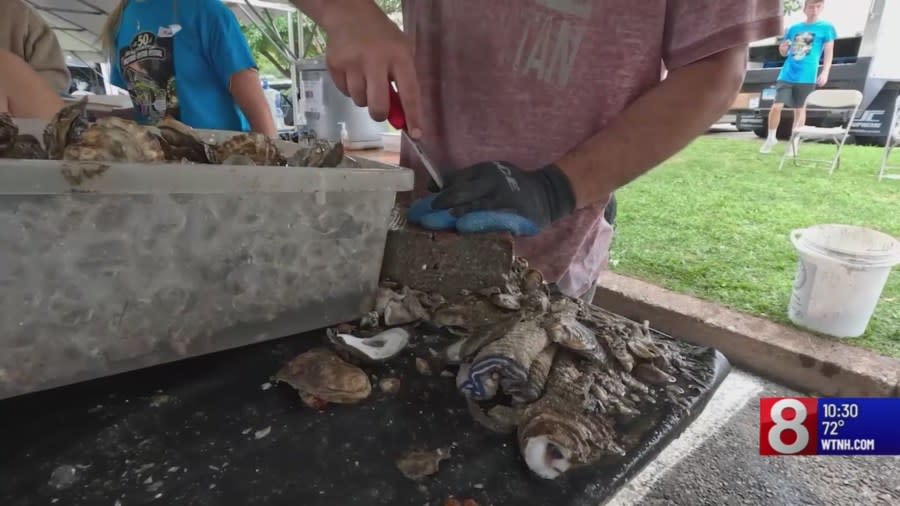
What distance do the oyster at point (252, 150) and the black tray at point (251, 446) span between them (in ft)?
0.85

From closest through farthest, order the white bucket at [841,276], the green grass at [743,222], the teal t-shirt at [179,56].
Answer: the teal t-shirt at [179,56] → the white bucket at [841,276] → the green grass at [743,222]

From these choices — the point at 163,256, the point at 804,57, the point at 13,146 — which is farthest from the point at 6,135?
the point at 804,57

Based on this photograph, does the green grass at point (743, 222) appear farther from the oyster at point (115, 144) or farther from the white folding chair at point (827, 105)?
the oyster at point (115, 144)

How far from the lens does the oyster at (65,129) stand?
1.89ft

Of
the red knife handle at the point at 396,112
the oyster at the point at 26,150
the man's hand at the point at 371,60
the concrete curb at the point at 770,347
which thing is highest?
the man's hand at the point at 371,60

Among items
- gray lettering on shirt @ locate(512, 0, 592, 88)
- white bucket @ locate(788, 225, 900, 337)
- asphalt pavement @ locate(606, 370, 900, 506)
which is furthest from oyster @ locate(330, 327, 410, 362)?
white bucket @ locate(788, 225, 900, 337)

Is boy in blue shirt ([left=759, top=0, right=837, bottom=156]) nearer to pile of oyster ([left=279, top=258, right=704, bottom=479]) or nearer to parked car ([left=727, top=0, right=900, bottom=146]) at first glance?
parked car ([left=727, top=0, right=900, bottom=146])

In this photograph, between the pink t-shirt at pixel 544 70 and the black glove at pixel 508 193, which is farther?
the pink t-shirt at pixel 544 70

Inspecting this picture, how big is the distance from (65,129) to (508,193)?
57 cm

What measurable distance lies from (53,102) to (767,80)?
1003 centimetres

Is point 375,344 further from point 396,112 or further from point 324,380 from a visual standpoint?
point 396,112

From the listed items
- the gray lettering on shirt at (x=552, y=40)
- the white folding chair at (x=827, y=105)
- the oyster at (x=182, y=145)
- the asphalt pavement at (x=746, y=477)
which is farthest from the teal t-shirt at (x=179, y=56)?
the white folding chair at (x=827, y=105)

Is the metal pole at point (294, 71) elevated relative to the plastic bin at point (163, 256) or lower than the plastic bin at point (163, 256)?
elevated

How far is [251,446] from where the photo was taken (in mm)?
456
